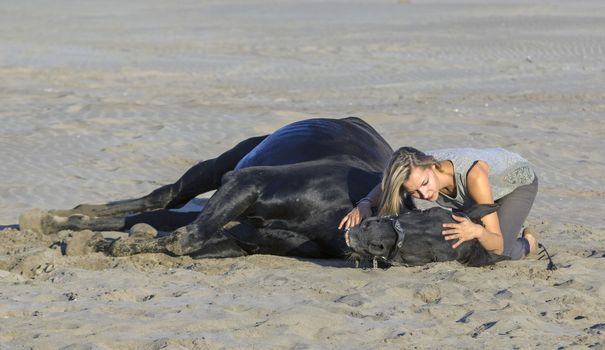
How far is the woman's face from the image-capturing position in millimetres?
5727

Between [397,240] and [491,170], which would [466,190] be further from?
[397,240]

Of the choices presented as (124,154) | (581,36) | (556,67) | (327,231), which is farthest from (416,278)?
(581,36)

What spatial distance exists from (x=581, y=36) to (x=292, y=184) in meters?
16.6

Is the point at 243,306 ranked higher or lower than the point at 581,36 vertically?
higher

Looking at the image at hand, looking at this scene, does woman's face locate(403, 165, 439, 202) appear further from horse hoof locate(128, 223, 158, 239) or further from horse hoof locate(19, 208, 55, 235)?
horse hoof locate(19, 208, 55, 235)

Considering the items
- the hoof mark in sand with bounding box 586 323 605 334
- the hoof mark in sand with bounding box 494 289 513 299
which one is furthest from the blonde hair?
the hoof mark in sand with bounding box 586 323 605 334

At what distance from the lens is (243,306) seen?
5234 millimetres

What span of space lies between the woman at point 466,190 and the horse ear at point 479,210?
5 centimetres

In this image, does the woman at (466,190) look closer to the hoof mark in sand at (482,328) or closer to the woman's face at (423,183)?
the woman's face at (423,183)

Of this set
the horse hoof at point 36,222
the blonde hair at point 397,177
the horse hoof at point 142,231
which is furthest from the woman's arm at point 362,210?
the horse hoof at point 36,222

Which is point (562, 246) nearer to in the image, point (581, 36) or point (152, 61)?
point (152, 61)

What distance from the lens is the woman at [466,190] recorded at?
18.8ft

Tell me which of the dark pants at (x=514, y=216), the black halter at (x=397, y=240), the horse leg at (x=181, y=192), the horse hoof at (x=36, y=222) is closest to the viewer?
the black halter at (x=397, y=240)

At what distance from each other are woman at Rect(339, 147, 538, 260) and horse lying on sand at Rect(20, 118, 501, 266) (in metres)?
0.12
